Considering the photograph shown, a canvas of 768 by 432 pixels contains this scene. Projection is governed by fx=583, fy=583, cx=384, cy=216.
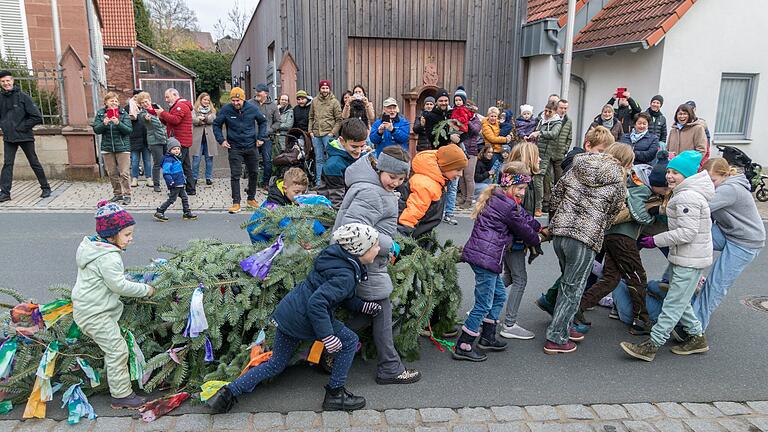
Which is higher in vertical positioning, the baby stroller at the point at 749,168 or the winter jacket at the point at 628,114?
the winter jacket at the point at 628,114

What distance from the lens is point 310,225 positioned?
4.49 m

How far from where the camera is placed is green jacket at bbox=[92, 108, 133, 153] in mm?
9859

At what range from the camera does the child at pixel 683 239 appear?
Result: 4.47 metres

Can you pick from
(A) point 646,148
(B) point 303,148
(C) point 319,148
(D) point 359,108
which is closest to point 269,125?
(B) point 303,148

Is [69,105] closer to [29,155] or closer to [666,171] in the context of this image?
[29,155]

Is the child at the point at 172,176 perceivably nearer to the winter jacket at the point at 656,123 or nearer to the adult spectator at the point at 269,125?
the adult spectator at the point at 269,125

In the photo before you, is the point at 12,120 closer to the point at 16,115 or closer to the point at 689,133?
the point at 16,115

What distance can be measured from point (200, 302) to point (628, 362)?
338 centimetres

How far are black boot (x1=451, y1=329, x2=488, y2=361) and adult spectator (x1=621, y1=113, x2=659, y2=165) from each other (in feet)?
20.6

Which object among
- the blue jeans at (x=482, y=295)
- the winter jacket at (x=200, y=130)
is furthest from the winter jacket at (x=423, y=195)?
the winter jacket at (x=200, y=130)

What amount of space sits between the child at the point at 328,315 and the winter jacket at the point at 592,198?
1.77 m

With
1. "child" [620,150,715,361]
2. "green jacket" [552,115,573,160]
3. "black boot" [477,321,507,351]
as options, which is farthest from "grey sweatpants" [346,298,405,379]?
"green jacket" [552,115,573,160]

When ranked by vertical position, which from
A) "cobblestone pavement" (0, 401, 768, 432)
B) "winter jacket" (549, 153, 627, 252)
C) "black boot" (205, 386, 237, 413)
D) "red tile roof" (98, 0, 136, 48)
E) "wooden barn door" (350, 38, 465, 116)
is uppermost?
"red tile roof" (98, 0, 136, 48)

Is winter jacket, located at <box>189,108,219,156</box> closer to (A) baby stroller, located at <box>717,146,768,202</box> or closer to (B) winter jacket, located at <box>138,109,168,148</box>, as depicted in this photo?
(B) winter jacket, located at <box>138,109,168,148</box>
